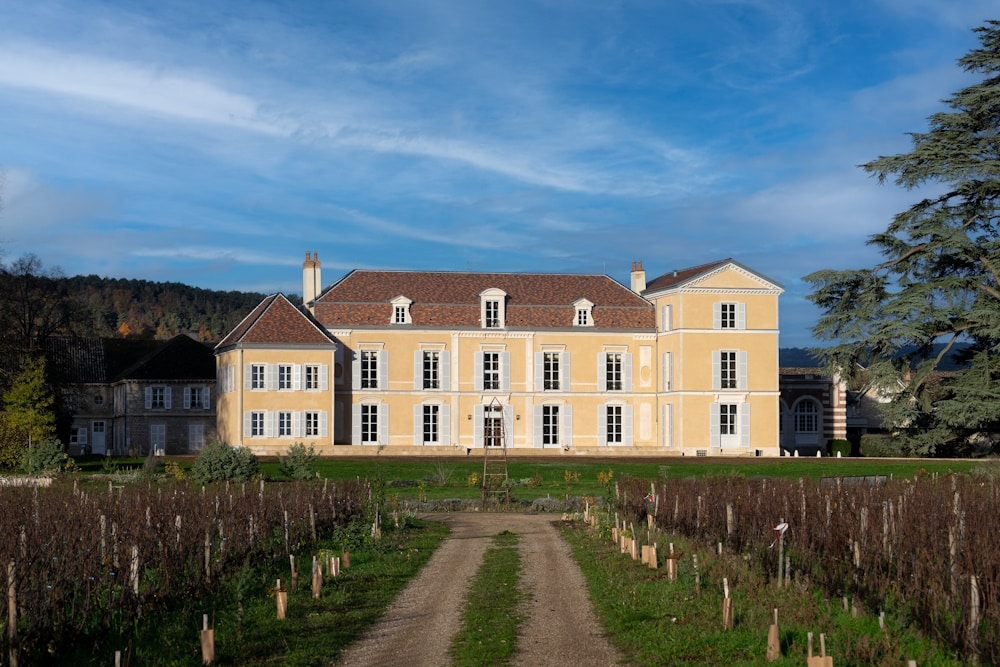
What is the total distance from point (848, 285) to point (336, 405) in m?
21.9

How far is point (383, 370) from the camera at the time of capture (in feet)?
161

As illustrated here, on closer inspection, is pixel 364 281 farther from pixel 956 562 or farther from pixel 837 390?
pixel 956 562

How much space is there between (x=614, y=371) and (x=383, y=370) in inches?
391

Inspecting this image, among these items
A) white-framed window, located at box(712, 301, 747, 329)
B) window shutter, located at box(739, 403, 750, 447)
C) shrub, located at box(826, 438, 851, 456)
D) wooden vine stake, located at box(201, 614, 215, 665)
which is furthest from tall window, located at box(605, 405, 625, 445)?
wooden vine stake, located at box(201, 614, 215, 665)

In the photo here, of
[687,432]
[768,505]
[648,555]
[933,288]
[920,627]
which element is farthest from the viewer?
[687,432]

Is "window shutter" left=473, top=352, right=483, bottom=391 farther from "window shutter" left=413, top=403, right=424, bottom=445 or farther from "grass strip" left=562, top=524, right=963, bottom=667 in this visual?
"grass strip" left=562, top=524, right=963, bottom=667

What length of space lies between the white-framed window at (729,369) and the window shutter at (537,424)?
7458 mm

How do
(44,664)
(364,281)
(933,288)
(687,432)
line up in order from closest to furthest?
(44,664)
(933,288)
(687,432)
(364,281)

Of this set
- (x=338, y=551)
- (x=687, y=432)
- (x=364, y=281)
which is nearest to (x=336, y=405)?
(x=364, y=281)

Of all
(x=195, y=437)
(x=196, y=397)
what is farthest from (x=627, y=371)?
(x=195, y=437)

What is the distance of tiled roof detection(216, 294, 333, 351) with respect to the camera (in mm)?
46219

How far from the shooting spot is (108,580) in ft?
40.7

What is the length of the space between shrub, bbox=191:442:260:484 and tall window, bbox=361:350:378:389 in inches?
757

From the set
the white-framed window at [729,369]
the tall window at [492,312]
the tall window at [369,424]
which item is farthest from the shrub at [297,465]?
the white-framed window at [729,369]
